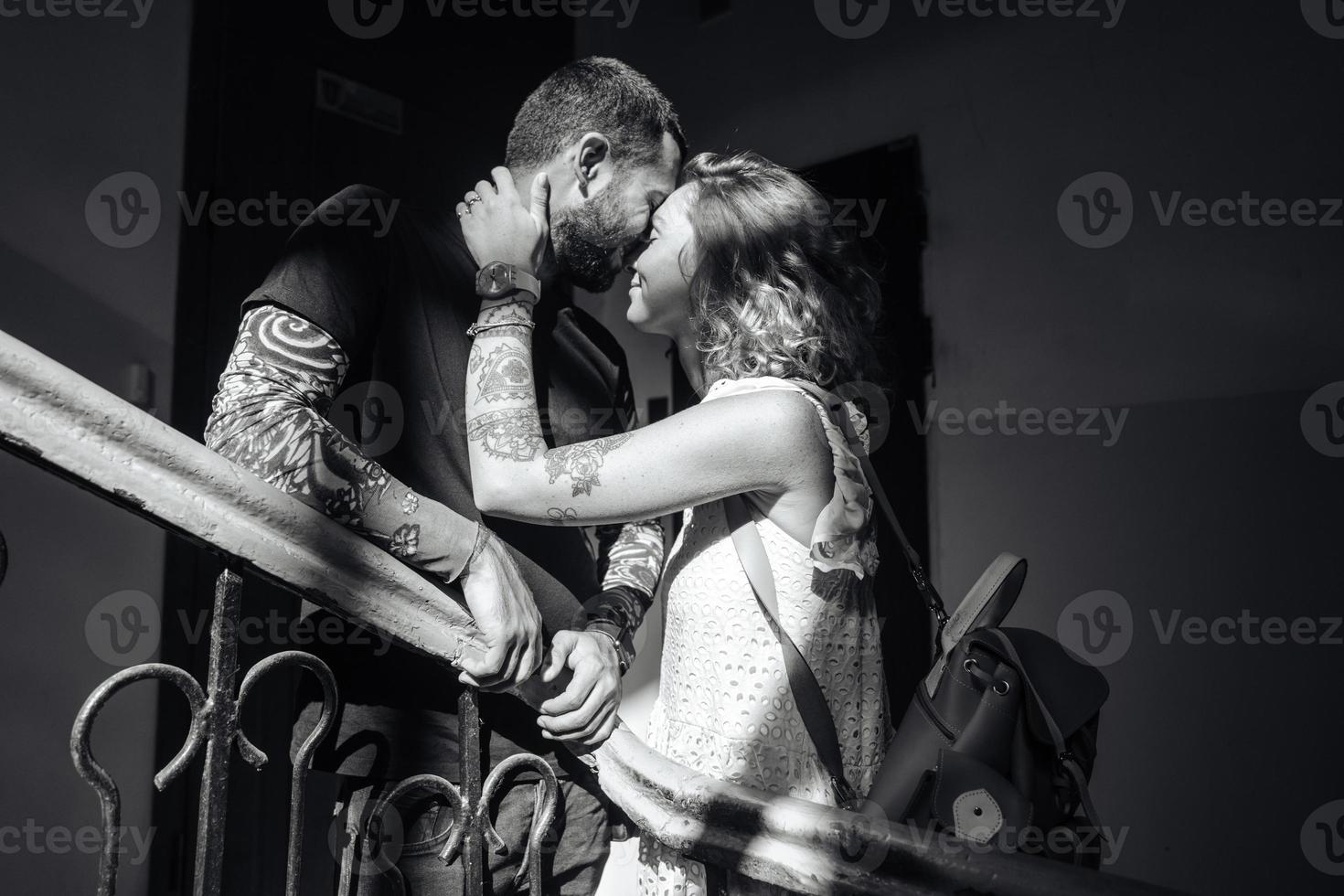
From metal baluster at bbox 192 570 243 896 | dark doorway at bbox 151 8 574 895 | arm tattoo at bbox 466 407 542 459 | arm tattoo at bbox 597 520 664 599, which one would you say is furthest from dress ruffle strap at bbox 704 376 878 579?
dark doorway at bbox 151 8 574 895

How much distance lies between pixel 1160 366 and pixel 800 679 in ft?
6.52

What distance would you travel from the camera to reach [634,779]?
3.95 feet

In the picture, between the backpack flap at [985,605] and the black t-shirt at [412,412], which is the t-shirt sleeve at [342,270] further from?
the backpack flap at [985,605]

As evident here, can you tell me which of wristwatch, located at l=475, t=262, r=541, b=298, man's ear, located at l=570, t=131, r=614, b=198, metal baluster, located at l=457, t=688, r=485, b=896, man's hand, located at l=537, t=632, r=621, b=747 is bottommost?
metal baluster, located at l=457, t=688, r=485, b=896

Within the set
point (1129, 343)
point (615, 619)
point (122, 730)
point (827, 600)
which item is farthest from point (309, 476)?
point (1129, 343)

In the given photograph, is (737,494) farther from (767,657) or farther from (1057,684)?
(1057,684)

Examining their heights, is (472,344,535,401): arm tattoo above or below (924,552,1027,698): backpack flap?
above

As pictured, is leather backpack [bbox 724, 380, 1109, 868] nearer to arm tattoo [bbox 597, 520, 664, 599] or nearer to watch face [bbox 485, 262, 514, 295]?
arm tattoo [bbox 597, 520, 664, 599]

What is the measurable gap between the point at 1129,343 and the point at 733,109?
1958mm

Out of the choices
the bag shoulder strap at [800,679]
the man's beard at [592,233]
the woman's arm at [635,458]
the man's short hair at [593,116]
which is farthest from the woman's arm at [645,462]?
the man's short hair at [593,116]

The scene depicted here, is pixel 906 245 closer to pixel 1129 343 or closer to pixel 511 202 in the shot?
pixel 1129 343

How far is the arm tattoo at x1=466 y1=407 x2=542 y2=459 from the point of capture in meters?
1.32

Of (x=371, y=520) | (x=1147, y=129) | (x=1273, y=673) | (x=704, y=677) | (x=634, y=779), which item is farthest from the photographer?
(x=1147, y=129)

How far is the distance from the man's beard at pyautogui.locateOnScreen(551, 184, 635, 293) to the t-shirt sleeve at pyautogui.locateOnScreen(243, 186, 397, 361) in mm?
355
